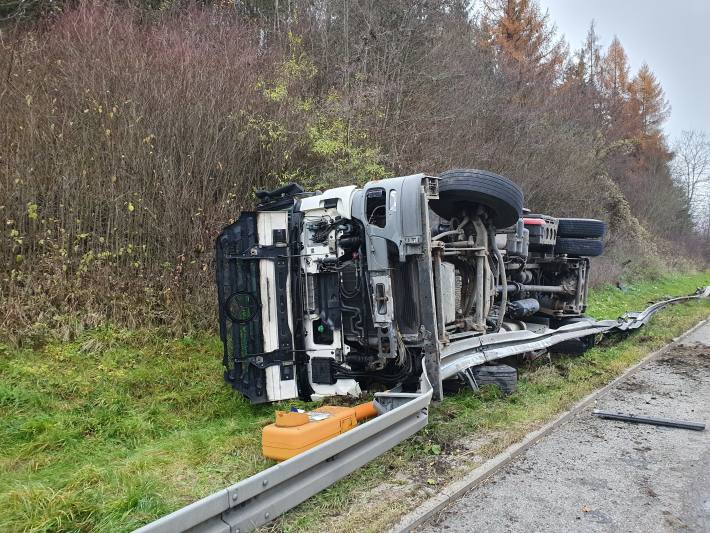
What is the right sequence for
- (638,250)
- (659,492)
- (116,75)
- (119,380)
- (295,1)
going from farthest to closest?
(638,250)
(295,1)
(116,75)
(119,380)
(659,492)

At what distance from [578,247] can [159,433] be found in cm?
580

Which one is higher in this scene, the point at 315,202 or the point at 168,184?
the point at 168,184

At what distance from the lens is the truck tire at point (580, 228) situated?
7.67 m

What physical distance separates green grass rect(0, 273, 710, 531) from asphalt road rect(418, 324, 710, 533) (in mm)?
272

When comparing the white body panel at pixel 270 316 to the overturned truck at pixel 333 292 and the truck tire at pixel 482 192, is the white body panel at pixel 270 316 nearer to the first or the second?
the overturned truck at pixel 333 292

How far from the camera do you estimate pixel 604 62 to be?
3062 centimetres

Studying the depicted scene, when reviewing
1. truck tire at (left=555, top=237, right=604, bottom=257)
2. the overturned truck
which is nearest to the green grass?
the overturned truck

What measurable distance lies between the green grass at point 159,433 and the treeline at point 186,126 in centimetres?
73

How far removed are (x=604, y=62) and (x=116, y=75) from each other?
3015cm

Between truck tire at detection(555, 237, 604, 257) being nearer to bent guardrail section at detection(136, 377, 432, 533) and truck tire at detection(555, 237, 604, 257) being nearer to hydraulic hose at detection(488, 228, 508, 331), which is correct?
hydraulic hose at detection(488, 228, 508, 331)

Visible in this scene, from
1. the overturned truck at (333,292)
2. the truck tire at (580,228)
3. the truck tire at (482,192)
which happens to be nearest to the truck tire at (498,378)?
the overturned truck at (333,292)

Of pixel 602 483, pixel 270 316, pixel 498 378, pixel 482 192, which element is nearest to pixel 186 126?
pixel 270 316

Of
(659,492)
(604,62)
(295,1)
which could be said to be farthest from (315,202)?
(604,62)

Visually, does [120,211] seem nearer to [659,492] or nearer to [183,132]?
[183,132]
